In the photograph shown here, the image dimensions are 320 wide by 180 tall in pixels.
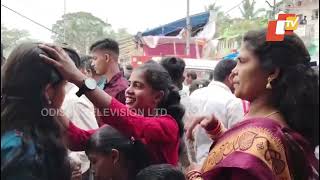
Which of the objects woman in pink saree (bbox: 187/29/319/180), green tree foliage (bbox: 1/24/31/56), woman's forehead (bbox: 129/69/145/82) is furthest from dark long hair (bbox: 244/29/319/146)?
green tree foliage (bbox: 1/24/31/56)

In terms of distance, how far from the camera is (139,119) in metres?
1.53

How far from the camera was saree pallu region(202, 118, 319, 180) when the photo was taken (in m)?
1.34

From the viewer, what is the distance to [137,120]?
1521mm

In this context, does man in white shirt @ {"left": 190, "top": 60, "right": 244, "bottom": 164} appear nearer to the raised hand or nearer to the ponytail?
the ponytail

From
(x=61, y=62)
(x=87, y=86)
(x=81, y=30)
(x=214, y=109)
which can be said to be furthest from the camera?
(x=214, y=109)

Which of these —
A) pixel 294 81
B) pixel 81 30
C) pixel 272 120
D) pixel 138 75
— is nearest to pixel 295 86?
pixel 294 81

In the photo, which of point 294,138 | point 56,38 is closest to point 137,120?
point 56,38

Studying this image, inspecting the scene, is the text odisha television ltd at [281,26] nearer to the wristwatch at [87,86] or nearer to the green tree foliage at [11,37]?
the wristwatch at [87,86]

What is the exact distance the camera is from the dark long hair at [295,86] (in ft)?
4.65

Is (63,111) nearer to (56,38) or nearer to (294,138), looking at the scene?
(56,38)

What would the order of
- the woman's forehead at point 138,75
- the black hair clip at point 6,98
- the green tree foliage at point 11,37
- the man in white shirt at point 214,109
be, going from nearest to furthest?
1. the black hair clip at point 6,98
2. the green tree foliage at point 11,37
3. the woman's forehead at point 138,75
4. the man in white shirt at point 214,109

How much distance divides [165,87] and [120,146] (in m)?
0.29

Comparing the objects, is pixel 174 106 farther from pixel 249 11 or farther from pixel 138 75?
pixel 249 11

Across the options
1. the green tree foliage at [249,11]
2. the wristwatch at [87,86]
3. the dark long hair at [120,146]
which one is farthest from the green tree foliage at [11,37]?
the green tree foliage at [249,11]
